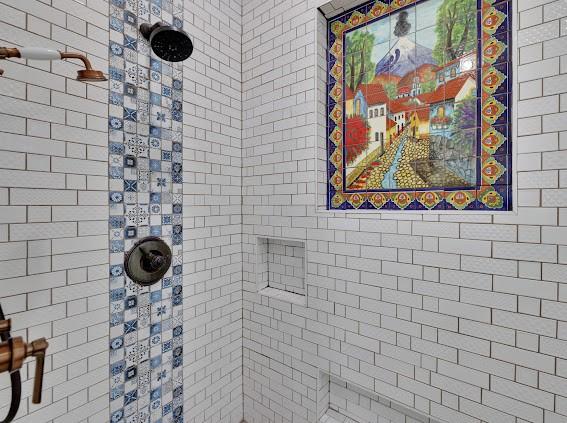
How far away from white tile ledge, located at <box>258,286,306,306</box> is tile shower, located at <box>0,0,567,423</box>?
18mm

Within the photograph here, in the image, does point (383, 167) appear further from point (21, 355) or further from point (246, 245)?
point (21, 355)

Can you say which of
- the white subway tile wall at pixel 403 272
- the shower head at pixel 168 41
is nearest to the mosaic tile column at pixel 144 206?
the shower head at pixel 168 41

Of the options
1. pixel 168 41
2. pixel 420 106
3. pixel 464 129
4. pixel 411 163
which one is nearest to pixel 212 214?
pixel 168 41

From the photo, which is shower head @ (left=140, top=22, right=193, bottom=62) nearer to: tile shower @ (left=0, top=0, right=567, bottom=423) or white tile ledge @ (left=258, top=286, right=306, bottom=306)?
tile shower @ (left=0, top=0, right=567, bottom=423)

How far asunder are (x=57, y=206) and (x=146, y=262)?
1.31ft

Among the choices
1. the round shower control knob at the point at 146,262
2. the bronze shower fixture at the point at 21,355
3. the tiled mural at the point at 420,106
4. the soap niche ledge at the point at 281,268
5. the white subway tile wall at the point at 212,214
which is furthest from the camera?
the soap niche ledge at the point at 281,268

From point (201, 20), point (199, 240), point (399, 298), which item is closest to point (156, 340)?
point (199, 240)

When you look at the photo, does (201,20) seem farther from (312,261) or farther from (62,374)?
(62,374)

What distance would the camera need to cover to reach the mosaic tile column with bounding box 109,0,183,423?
119 centimetres

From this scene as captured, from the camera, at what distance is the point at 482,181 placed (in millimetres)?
1121

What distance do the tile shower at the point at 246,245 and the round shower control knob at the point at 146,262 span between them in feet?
0.13

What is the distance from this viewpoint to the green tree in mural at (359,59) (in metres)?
1.41

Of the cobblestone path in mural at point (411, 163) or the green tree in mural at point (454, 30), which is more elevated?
the green tree in mural at point (454, 30)

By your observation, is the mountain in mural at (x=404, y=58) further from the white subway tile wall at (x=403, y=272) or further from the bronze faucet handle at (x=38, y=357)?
the bronze faucet handle at (x=38, y=357)
